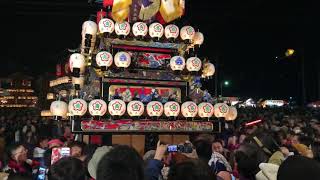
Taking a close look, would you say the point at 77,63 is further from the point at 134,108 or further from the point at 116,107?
the point at 134,108

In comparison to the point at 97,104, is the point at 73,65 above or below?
above

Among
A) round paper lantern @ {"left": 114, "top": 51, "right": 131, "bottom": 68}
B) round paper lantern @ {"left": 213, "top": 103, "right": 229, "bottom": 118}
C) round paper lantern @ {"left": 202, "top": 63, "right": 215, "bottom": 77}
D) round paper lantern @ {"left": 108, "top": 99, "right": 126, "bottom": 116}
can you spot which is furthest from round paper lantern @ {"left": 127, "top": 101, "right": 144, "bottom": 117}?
round paper lantern @ {"left": 202, "top": 63, "right": 215, "bottom": 77}

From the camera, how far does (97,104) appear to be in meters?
9.79

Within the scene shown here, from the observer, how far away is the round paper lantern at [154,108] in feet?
33.7

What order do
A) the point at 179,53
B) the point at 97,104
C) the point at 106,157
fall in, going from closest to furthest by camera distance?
the point at 106,157 < the point at 97,104 < the point at 179,53

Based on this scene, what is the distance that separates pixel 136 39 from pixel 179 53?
1719 mm

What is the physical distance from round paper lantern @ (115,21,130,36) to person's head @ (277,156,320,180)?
8.60 meters

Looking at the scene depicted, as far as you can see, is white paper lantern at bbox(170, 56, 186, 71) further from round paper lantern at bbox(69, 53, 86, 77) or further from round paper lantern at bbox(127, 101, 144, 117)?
round paper lantern at bbox(69, 53, 86, 77)

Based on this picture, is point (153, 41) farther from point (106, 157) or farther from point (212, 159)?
point (106, 157)

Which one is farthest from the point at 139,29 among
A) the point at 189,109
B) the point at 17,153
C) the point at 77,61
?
the point at 17,153

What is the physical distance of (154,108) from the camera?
10.3 m

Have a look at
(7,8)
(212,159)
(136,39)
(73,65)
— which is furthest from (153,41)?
(7,8)

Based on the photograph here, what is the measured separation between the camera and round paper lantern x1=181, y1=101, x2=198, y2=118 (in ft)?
34.7

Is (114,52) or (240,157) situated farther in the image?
(114,52)
